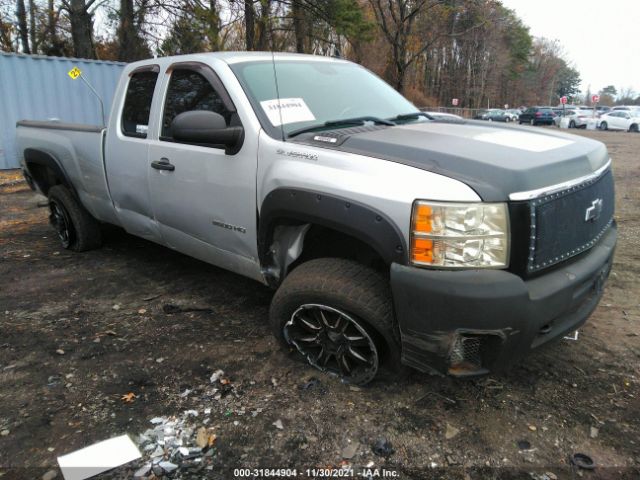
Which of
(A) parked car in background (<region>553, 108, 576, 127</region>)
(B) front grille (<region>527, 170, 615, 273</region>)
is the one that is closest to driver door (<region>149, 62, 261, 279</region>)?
(B) front grille (<region>527, 170, 615, 273</region>)

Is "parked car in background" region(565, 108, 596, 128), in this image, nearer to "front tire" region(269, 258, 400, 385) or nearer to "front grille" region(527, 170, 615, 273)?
"front grille" region(527, 170, 615, 273)

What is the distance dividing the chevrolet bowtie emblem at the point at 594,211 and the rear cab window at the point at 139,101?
9.94 ft

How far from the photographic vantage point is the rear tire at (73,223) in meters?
4.93

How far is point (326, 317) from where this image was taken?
8.89 ft

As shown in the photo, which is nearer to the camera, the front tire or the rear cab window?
the front tire

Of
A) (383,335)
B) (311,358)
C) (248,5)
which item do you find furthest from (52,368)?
(248,5)

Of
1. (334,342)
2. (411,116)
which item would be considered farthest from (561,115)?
(334,342)

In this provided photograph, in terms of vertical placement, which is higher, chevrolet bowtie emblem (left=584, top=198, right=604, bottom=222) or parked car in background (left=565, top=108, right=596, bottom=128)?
parked car in background (left=565, top=108, right=596, bottom=128)

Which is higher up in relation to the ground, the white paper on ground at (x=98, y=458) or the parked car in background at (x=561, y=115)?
the parked car in background at (x=561, y=115)

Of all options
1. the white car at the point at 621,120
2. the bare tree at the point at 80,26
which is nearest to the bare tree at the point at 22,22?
the bare tree at the point at 80,26

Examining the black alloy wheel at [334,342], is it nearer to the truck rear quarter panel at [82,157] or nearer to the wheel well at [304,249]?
the wheel well at [304,249]

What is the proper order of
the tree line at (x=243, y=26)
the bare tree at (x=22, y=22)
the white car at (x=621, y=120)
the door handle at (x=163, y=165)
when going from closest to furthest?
the door handle at (x=163, y=165), the tree line at (x=243, y=26), the bare tree at (x=22, y=22), the white car at (x=621, y=120)

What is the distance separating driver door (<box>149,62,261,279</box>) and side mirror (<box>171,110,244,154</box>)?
0.09 metres

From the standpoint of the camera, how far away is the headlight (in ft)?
6.87
